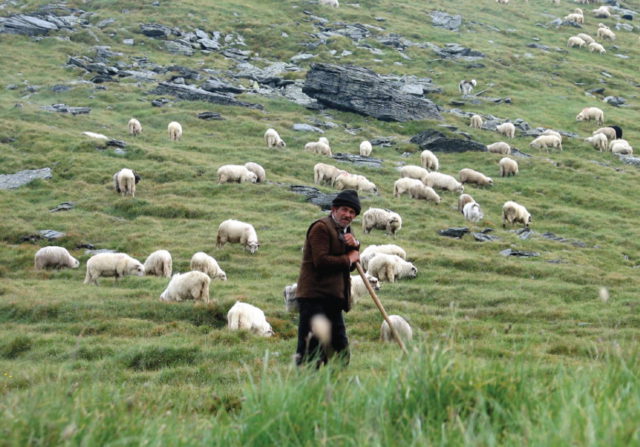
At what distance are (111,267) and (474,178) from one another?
829 inches

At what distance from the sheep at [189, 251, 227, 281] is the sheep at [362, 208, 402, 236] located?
756 cm

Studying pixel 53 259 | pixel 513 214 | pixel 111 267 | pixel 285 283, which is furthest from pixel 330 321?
pixel 513 214

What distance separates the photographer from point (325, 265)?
8117mm

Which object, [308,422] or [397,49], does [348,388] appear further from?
[397,49]

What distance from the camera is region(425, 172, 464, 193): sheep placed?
32375mm

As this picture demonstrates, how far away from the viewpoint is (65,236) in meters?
23.1

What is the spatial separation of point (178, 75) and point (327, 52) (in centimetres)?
1831

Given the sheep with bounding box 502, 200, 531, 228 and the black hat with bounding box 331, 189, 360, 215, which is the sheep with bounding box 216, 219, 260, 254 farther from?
the black hat with bounding box 331, 189, 360, 215

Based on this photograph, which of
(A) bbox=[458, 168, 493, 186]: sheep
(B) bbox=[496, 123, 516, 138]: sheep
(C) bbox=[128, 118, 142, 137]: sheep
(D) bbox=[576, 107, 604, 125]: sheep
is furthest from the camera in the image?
(D) bbox=[576, 107, 604, 125]: sheep

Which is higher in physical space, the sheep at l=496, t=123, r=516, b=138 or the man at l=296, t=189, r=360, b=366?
the man at l=296, t=189, r=360, b=366

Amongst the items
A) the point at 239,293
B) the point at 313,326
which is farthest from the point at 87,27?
the point at 313,326

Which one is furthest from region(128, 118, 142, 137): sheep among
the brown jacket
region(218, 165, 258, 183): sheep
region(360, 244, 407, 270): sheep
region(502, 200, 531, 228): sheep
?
the brown jacket

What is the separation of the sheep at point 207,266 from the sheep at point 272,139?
20295 millimetres

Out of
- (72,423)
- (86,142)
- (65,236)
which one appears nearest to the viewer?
(72,423)
